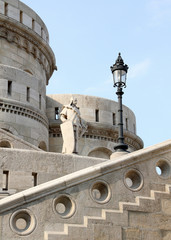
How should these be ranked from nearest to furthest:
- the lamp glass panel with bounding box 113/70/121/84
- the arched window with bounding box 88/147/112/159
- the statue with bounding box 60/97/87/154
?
the lamp glass panel with bounding box 113/70/121/84 → the statue with bounding box 60/97/87/154 → the arched window with bounding box 88/147/112/159

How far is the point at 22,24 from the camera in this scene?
22938mm

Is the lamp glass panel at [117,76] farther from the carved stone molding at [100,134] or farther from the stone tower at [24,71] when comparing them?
the carved stone molding at [100,134]

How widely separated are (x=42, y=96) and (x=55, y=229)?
13047mm

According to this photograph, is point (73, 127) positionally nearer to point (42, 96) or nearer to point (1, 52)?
point (42, 96)

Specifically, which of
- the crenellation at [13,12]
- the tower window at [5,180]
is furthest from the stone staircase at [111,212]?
the crenellation at [13,12]

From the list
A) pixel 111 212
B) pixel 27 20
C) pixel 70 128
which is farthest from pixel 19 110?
pixel 111 212

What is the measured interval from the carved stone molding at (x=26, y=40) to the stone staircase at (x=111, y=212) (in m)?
14.9

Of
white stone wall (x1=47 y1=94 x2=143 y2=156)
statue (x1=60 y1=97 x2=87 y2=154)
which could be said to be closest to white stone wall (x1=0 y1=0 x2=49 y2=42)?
white stone wall (x1=47 y1=94 x2=143 y2=156)

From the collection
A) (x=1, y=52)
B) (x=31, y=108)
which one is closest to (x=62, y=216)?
(x=31, y=108)

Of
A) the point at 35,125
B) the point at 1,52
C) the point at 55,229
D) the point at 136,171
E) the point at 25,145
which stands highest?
the point at 1,52

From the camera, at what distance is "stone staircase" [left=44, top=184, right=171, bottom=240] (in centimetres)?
820

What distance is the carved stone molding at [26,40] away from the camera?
74.0 ft

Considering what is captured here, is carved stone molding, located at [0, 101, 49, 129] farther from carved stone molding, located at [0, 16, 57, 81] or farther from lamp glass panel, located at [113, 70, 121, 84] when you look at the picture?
lamp glass panel, located at [113, 70, 121, 84]

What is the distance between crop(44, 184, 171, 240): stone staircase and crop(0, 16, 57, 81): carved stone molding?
585 inches
